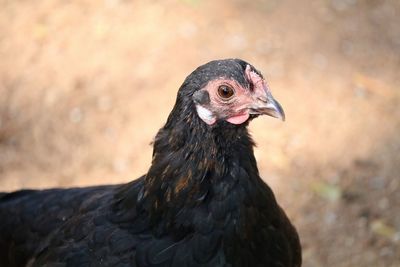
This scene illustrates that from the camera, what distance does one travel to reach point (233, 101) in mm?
2703

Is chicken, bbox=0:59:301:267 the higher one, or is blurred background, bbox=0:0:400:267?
blurred background, bbox=0:0:400:267

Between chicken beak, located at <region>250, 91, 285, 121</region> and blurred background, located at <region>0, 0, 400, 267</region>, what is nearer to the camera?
chicken beak, located at <region>250, 91, 285, 121</region>

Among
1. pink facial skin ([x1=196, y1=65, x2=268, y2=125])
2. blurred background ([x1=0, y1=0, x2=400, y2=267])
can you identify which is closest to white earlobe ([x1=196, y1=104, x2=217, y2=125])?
pink facial skin ([x1=196, y1=65, x2=268, y2=125])

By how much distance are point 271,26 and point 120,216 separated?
147 inches

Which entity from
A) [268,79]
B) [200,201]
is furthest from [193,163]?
[268,79]

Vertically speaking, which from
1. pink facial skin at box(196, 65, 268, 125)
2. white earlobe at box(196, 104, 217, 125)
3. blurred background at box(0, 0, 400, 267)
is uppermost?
blurred background at box(0, 0, 400, 267)

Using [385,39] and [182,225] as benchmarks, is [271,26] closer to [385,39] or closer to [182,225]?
[385,39]

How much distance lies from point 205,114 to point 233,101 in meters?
0.14

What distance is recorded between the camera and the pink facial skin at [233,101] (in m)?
2.68

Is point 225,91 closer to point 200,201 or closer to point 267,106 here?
point 267,106

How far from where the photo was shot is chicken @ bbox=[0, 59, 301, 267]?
8.93 ft

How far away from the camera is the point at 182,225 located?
282 centimetres

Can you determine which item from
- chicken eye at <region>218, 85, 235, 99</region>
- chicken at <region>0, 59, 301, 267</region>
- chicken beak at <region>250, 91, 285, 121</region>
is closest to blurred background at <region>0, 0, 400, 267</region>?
chicken at <region>0, 59, 301, 267</region>

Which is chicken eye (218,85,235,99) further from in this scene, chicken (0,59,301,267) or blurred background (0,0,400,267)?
blurred background (0,0,400,267)
